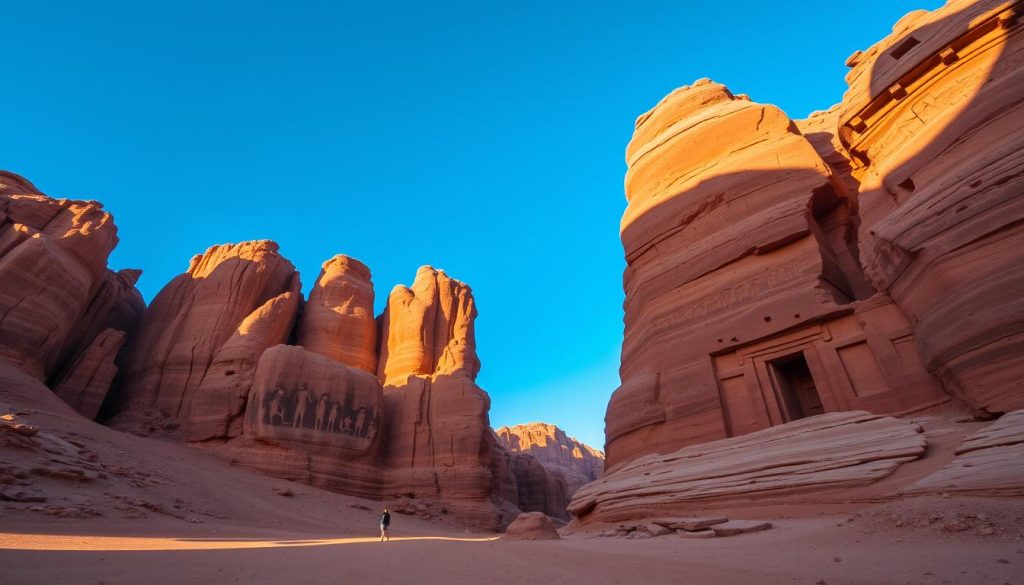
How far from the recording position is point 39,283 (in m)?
21.3

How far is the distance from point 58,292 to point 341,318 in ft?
50.2

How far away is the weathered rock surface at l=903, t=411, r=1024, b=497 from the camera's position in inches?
222

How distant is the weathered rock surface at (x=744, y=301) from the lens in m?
12.0

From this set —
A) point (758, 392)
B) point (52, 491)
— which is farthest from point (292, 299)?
point (758, 392)

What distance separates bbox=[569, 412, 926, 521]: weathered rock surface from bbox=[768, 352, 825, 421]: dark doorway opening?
8.94 feet

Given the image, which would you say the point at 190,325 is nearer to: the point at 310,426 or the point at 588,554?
the point at 310,426

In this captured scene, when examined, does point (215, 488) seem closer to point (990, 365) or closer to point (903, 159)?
point (990, 365)

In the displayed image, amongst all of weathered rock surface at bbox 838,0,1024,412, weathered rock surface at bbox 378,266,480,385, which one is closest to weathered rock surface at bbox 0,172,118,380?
weathered rock surface at bbox 378,266,480,385

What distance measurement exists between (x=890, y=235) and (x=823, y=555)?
8.61m

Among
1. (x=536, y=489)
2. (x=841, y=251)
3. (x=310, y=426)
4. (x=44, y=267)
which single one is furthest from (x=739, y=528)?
(x=536, y=489)

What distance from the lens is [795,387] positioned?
46.2 ft

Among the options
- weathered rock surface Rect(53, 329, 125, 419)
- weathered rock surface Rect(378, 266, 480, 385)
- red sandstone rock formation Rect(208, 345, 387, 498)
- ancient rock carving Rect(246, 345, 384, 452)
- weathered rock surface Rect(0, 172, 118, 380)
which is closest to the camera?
weathered rock surface Rect(0, 172, 118, 380)

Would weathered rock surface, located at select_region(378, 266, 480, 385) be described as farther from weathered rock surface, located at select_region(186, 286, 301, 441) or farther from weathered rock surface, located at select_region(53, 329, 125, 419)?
weathered rock surface, located at select_region(53, 329, 125, 419)

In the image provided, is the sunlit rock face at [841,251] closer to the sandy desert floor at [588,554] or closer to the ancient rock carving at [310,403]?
the sandy desert floor at [588,554]
